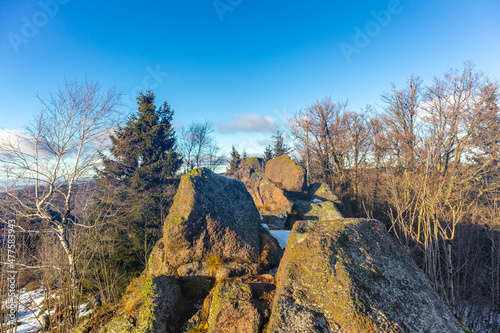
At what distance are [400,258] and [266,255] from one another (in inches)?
111

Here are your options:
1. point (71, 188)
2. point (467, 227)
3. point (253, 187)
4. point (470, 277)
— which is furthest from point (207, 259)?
point (470, 277)

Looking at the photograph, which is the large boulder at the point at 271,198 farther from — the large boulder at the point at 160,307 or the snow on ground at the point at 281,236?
the large boulder at the point at 160,307

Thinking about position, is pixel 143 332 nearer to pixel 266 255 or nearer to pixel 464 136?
pixel 266 255

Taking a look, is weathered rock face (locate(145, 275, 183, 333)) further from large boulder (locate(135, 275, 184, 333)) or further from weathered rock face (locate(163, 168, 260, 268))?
weathered rock face (locate(163, 168, 260, 268))

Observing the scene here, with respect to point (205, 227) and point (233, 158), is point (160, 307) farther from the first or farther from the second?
point (233, 158)

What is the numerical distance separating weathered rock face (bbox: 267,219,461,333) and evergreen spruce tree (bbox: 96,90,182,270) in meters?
11.9

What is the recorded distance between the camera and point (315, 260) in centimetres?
260

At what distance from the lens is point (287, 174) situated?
15859 mm

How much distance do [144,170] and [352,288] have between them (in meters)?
16.9

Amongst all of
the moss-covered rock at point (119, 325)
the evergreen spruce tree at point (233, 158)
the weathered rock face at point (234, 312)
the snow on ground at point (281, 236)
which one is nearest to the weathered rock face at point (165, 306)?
the moss-covered rock at point (119, 325)

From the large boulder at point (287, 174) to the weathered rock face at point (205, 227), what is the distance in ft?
33.2

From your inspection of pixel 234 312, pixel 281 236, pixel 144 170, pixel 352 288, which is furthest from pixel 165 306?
pixel 144 170

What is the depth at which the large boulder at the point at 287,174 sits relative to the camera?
1522 centimetres

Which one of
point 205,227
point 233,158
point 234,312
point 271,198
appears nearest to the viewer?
point 234,312
